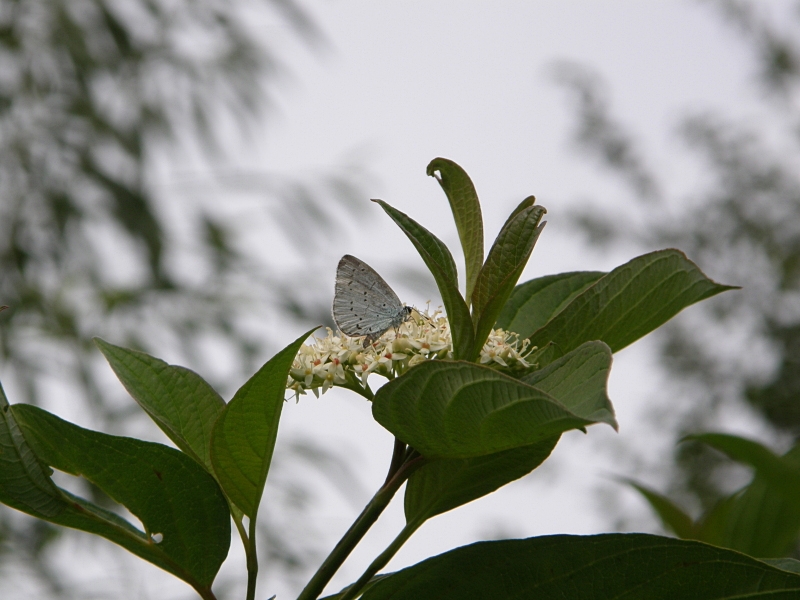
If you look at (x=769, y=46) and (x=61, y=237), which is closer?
(x=61, y=237)

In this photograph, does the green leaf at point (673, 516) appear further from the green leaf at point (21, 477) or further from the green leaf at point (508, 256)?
the green leaf at point (21, 477)

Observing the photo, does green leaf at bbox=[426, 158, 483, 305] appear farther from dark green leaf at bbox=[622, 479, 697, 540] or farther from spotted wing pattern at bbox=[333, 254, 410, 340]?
dark green leaf at bbox=[622, 479, 697, 540]

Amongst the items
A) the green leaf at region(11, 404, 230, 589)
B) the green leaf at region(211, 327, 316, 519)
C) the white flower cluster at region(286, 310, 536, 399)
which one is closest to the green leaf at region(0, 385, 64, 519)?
the green leaf at region(11, 404, 230, 589)

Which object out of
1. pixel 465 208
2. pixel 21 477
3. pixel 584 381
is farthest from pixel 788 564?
pixel 21 477

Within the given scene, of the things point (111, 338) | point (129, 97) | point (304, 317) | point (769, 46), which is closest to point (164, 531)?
point (111, 338)

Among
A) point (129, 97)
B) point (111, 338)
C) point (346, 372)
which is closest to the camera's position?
point (346, 372)

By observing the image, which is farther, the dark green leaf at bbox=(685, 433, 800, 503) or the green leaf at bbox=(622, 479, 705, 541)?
the green leaf at bbox=(622, 479, 705, 541)

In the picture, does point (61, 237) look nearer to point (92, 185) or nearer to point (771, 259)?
point (92, 185)
